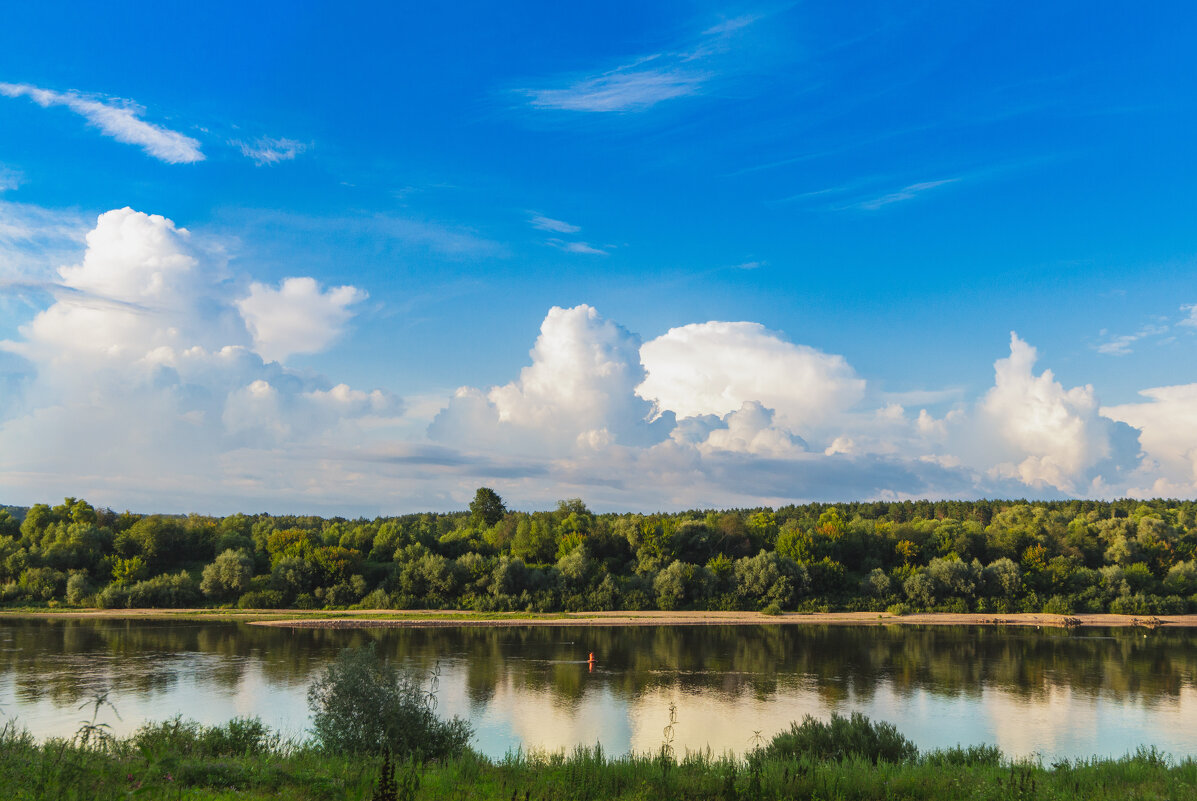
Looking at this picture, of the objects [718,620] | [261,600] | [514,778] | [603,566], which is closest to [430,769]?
[514,778]

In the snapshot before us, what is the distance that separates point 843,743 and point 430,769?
1076 centimetres

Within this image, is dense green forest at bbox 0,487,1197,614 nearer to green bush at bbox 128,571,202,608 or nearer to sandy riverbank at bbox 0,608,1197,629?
green bush at bbox 128,571,202,608

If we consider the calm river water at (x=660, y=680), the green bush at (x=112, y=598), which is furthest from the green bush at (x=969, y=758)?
the green bush at (x=112, y=598)

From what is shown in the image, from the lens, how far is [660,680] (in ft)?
131

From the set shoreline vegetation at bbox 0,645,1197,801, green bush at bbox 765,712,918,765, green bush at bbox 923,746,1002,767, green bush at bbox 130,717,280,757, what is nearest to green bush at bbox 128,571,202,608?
green bush at bbox 130,717,280,757

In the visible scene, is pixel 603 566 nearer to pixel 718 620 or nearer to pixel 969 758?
pixel 718 620

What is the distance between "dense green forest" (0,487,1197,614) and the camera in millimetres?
73688

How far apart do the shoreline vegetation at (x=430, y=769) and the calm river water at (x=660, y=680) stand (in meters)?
5.98

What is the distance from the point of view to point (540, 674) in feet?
136

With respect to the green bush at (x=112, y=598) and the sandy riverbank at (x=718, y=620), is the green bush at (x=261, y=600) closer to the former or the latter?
the sandy riverbank at (x=718, y=620)

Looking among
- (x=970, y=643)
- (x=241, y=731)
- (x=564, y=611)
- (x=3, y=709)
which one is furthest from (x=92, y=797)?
(x=564, y=611)

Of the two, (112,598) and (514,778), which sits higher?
(514,778)

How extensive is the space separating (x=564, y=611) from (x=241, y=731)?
56.8m

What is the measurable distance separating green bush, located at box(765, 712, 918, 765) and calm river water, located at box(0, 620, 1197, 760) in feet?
16.9
